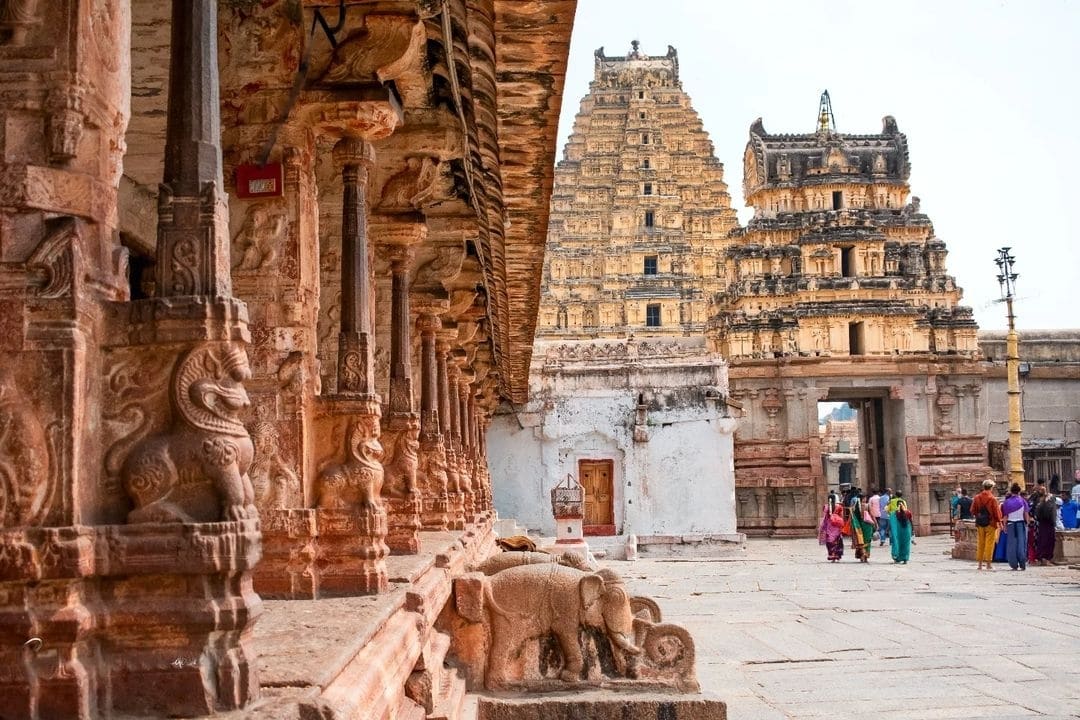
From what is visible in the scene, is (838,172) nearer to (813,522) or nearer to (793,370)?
(793,370)

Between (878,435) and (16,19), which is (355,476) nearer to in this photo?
(16,19)

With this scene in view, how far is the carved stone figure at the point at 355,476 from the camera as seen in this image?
5.68 metres

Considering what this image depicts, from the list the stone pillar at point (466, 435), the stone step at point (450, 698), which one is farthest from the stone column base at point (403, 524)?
the stone pillar at point (466, 435)

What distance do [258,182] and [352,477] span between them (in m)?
1.51

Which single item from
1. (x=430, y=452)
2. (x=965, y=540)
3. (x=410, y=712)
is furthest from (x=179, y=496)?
(x=965, y=540)

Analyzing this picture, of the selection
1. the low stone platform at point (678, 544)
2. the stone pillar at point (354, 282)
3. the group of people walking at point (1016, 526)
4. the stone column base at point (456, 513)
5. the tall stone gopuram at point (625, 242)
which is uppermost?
the tall stone gopuram at point (625, 242)

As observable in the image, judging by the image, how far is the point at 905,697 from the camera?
9195 millimetres

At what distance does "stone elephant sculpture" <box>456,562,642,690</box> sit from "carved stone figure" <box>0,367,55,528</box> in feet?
14.7

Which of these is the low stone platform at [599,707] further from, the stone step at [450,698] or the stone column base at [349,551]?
the stone column base at [349,551]

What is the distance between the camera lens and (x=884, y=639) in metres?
12.4

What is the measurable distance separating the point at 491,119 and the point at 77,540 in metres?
4.86

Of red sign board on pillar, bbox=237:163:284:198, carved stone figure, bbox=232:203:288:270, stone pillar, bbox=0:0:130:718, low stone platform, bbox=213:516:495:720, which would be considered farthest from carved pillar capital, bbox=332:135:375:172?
stone pillar, bbox=0:0:130:718

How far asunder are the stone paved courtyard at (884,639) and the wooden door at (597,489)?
7.57m

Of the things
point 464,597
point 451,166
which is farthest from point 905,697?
point 451,166
